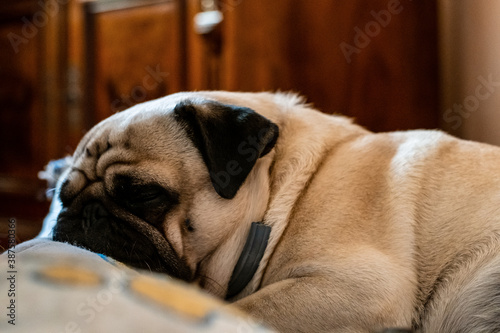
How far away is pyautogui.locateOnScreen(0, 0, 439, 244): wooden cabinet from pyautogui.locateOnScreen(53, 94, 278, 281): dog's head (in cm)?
87

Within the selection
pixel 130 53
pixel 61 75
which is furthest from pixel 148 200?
pixel 61 75

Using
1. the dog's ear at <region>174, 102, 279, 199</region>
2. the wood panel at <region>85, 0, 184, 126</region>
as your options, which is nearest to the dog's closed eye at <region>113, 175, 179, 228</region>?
the dog's ear at <region>174, 102, 279, 199</region>

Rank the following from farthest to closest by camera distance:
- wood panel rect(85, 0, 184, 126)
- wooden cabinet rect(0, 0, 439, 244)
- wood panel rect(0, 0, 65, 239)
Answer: wood panel rect(0, 0, 65, 239)
wood panel rect(85, 0, 184, 126)
wooden cabinet rect(0, 0, 439, 244)

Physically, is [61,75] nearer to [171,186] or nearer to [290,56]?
[290,56]

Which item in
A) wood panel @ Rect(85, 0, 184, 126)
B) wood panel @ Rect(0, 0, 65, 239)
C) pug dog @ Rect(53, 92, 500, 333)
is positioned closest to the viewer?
pug dog @ Rect(53, 92, 500, 333)

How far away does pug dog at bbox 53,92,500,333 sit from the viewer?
1092mm

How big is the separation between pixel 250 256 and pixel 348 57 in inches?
55.1

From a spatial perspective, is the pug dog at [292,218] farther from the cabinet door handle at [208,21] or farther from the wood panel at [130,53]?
the wood panel at [130,53]

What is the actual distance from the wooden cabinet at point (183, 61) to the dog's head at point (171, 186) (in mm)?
866

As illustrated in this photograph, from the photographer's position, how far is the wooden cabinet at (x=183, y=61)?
2357 mm

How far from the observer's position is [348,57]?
2.35m

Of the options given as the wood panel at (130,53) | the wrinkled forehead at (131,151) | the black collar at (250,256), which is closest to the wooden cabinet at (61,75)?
the wood panel at (130,53)

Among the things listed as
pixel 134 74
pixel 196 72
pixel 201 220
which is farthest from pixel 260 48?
pixel 201 220

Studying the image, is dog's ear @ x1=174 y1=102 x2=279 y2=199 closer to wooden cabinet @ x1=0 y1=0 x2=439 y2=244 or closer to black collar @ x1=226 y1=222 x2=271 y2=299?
black collar @ x1=226 y1=222 x2=271 y2=299
